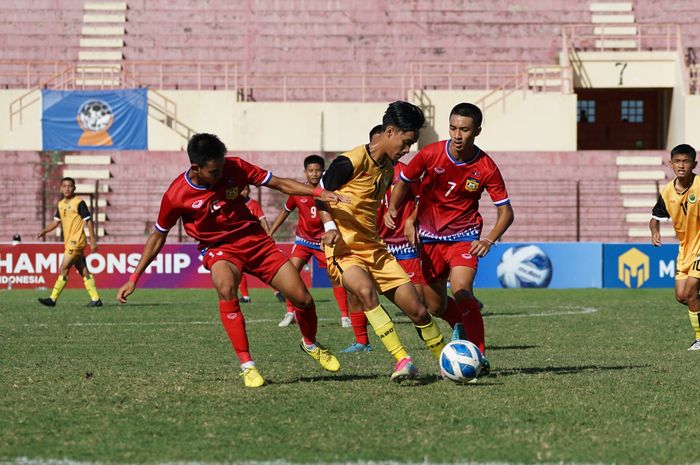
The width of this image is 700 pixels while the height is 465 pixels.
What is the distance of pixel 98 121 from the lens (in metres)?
35.5

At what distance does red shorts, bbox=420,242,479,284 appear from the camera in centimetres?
997

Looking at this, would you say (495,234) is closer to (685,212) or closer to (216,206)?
(216,206)

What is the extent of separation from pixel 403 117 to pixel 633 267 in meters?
20.4

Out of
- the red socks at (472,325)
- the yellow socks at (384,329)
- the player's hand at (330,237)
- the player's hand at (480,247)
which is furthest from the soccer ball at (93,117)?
the player's hand at (330,237)

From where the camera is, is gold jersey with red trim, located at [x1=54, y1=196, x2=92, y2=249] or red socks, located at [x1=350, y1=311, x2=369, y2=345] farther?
gold jersey with red trim, located at [x1=54, y1=196, x2=92, y2=249]

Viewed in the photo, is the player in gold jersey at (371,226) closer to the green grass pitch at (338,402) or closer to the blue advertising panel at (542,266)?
the green grass pitch at (338,402)

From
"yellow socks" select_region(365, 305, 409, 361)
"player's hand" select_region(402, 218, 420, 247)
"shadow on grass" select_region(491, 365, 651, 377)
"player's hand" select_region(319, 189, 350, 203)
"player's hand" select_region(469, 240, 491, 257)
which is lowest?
"shadow on grass" select_region(491, 365, 651, 377)

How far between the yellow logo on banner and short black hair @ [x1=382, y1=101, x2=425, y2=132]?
66.2ft

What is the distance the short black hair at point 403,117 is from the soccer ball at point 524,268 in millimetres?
19486

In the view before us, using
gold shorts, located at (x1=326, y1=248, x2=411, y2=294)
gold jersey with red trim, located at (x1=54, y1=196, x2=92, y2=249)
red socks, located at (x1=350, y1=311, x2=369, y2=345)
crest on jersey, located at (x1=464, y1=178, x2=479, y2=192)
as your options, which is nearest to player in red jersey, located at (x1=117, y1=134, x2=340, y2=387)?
gold shorts, located at (x1=326, y1=248, x2=411, y2=294)

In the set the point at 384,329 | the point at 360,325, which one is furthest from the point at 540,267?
the point at 384,329

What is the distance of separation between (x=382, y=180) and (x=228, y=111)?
28.5 m

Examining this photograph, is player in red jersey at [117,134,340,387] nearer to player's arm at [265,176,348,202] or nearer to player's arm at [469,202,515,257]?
player's arm at [265,176,348,202]

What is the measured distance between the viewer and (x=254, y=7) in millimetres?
41625
